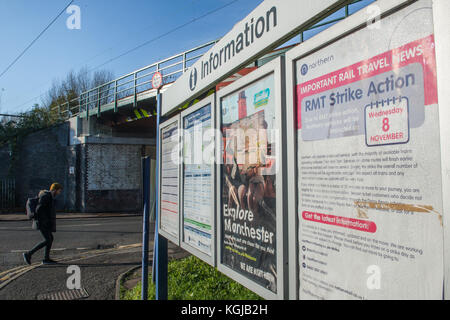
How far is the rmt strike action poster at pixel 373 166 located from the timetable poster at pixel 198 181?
115 cm

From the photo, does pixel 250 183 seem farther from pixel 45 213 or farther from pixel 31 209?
pixel 31 209

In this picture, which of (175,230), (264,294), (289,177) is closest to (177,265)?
(175,230)

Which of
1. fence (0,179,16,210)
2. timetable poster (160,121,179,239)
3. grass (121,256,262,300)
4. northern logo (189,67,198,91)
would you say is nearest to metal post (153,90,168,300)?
timetable poster (160,121,179,239)

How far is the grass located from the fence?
20.9 meters

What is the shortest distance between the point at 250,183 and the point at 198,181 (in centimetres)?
95

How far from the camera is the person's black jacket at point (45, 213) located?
7.46 meters

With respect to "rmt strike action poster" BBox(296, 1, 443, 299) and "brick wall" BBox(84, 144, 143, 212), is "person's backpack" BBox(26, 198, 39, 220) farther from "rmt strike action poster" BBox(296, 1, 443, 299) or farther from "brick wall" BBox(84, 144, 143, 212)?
"brick wall" BBox(84, 144, 143, 212)

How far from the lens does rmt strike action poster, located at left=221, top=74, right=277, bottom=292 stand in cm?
196

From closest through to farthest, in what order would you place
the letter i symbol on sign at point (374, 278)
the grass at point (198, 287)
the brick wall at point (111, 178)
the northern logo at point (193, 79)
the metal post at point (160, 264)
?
the letter i symbol on sign at point (374, 278) → the northern logo at point (193, 79) → the metal post at point (160, 264) → the grass at point (198, 287) → the brick wall at point (111, 178)

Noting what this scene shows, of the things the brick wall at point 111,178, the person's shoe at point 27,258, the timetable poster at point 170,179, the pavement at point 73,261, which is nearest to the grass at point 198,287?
the pavement at point 73,261

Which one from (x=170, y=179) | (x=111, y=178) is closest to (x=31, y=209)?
(x=170, y=179)

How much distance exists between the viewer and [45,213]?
754 centimetres

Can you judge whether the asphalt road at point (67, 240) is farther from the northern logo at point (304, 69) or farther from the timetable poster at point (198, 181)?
the northern logo at point (304, 69)
